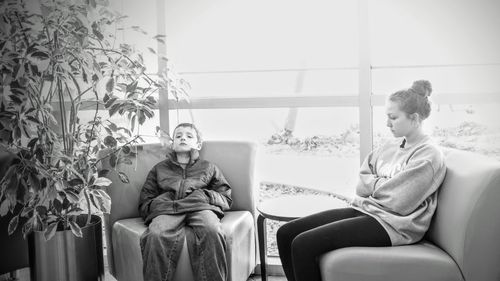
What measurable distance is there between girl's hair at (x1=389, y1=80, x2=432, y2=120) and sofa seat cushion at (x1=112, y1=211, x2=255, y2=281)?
1.02 metres

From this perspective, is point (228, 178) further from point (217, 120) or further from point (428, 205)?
point (428, 205)

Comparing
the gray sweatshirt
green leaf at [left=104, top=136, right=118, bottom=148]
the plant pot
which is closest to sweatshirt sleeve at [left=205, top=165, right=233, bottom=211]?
green leaf at [left=104, top=136, right=118, bottom=148]

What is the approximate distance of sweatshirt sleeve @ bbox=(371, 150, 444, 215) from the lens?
1.77 m

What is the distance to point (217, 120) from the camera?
2943 millimetres

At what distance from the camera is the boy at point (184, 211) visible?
82.4 inches

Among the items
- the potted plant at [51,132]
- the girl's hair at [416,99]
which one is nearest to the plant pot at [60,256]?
the potted plant at [51,132]

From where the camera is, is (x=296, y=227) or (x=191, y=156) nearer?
(x=296, y=227)

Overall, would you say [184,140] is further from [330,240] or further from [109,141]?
[330,240]

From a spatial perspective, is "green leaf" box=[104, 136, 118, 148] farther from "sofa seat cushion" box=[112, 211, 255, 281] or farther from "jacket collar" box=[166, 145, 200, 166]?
"sofa seat cushion" box=[112, 211, 255, 281]

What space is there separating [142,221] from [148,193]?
0.16 m

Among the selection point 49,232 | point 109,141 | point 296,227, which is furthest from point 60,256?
point 296,227

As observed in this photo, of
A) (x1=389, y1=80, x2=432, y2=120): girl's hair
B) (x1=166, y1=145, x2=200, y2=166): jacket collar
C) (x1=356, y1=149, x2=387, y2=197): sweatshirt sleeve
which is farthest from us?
(x1=166, y1=145, x2=200, y2=166): jacket collar

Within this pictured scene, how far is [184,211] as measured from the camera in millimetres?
2309

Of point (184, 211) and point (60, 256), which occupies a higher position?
point (184, 211)
